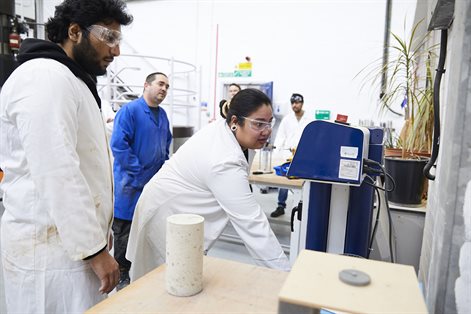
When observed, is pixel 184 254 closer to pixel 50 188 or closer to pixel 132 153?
pixel 50 188

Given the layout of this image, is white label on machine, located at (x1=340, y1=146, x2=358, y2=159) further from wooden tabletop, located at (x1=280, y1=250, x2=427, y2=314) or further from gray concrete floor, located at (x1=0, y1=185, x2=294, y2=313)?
gray concrete floor, located at (x1=0, y1=185, x2=294, y2=313)

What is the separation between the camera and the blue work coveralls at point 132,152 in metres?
2.60

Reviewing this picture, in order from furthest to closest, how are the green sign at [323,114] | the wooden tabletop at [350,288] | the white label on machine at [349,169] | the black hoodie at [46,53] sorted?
the green sign at [323,114] → the white label on machine at [349,169] → the black hoodie at [46,53] → the wooden tabletop at [350,288]

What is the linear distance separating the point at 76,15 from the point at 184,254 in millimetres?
787

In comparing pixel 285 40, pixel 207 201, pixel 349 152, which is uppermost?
pixel 285 40

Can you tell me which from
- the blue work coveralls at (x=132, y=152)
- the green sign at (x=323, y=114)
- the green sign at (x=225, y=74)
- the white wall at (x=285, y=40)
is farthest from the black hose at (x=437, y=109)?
the green sign at (x=225, y=74)

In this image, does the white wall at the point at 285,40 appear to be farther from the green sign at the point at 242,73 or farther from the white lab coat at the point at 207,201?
the white lab coat at the point at 207,201

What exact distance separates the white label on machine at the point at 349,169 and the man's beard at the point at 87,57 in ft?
2.76

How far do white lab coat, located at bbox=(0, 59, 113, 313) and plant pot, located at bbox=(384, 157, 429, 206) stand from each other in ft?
5.05

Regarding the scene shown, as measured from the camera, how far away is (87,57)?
1163mm

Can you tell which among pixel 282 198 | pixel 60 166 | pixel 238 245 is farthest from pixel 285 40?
pixel 60 166

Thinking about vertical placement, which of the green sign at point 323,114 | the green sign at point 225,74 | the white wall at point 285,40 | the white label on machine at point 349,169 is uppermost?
the white wall at point 285,40

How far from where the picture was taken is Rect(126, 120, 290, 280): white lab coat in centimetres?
132

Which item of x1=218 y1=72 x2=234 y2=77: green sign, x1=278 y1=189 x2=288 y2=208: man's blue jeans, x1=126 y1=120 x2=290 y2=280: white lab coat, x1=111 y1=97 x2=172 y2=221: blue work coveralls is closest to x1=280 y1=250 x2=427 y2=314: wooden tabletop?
x1=126 y1=120 x2=290 y2=280: white lab coat
